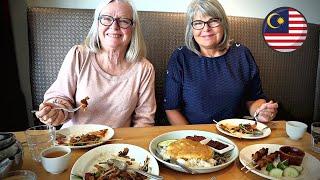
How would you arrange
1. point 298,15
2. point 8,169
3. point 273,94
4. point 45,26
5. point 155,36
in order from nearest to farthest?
point 8,169 → point 45,26 → point 155,36 → point 273,94 → point 298,15

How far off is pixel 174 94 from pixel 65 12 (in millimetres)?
1042

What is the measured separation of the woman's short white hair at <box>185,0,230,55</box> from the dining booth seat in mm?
344

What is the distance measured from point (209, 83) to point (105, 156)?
953 millimetres

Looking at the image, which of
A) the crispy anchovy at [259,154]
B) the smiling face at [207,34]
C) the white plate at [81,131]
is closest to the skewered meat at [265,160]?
the crispy anchovy at [259,154]

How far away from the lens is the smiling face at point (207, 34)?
175cm

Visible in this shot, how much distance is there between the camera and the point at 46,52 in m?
2.03

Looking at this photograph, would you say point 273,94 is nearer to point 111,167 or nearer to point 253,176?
point 253,176

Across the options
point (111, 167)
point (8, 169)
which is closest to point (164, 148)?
point (111, 167)

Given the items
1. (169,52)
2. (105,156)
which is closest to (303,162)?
(105,156)

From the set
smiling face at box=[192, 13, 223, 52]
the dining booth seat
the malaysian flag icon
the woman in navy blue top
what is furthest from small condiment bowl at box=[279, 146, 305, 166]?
the malaysian flag icon

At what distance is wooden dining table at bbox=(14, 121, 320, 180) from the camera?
96 centimetres

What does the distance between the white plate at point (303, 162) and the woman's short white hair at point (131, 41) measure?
3.05 feet

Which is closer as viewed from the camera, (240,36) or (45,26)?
(45,26)

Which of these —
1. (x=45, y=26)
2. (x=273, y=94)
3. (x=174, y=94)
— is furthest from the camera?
(x=273, y=94)
